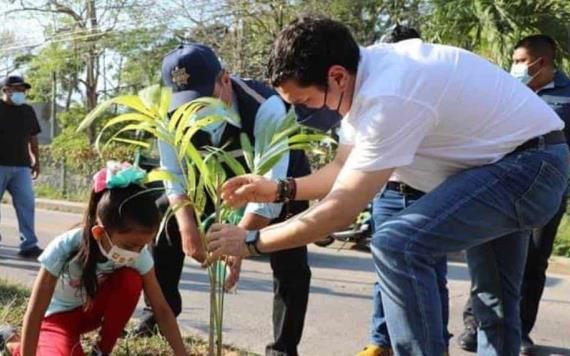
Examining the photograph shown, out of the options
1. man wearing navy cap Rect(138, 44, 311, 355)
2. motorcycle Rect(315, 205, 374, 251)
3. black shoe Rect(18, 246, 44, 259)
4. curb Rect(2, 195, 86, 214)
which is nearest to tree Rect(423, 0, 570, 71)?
motorcycle Rect(315, 205, 374, 251)

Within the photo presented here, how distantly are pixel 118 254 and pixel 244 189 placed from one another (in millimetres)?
741

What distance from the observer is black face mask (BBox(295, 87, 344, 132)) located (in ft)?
7.15

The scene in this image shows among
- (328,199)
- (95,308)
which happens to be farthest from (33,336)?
(328,199)

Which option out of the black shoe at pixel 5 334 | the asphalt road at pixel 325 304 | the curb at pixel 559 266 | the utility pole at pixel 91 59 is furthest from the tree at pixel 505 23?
the utility pole at pixel 91 59

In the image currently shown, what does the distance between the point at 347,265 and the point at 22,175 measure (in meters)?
3.14

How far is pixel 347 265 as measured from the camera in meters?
6.87

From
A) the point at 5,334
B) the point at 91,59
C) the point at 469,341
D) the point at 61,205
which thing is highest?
the point at 5,334

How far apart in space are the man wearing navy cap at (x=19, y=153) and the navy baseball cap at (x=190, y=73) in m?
3.94

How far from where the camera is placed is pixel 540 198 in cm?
217

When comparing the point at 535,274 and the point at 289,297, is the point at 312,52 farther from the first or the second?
the point at 535,274

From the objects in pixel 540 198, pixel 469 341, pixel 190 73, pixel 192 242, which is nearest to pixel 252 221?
pixel 192 242

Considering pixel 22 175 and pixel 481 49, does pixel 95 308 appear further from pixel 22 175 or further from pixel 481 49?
pixel 481 49

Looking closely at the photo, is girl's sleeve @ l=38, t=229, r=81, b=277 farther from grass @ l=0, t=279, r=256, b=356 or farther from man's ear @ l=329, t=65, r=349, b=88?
man's ear @ l=329, t=65, r=349, b=88

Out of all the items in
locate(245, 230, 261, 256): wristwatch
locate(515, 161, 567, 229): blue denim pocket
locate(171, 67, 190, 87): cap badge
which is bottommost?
locate(245, 230, 261, 256): wristwatch
